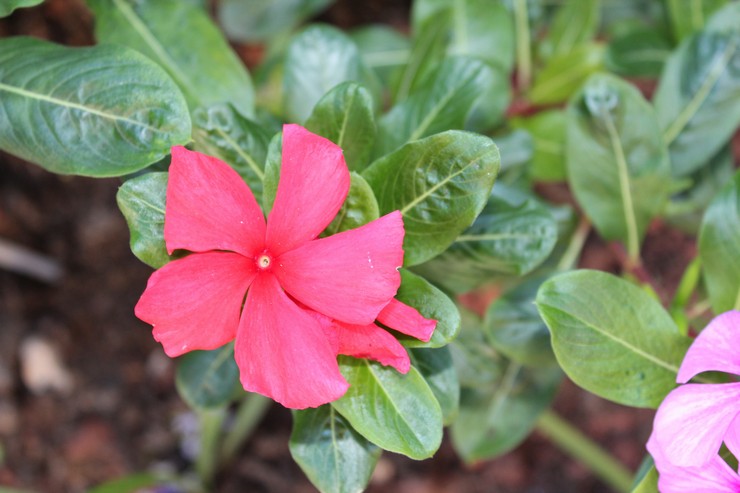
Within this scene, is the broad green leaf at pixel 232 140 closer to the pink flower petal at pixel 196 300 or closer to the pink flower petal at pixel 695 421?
the pink flower petal at pixel 196 300

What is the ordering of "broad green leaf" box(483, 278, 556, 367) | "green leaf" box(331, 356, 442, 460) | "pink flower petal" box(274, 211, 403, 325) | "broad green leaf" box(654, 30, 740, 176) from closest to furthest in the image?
"pink flower petal" box(274, 211, 403, 325) < "green leaf" box(331, 356, 442, 460) < "broad green leaf" box(483, 278, 556, 367) < "broad green leaf" box(654, 30, 740, 176)

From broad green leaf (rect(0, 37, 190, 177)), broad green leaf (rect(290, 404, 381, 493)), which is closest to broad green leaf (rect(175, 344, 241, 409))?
broad green leaf (rect(290, 404, 381, 493))

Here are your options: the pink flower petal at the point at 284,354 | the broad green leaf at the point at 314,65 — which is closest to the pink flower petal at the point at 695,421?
the pink flower petal at the point at 284,354

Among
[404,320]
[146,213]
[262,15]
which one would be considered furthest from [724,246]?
[262,15]

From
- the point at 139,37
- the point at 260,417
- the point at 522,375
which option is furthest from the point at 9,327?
the point at 522,375

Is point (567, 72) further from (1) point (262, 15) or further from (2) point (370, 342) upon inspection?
(2) point (370, 342)

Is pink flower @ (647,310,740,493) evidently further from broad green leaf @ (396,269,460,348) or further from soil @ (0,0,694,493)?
soil @ (0,0,694,493)

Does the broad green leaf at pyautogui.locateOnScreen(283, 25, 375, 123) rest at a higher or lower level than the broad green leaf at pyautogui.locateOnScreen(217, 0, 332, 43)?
higher
